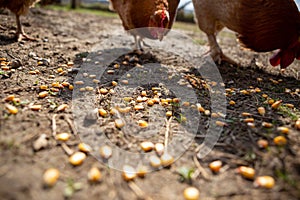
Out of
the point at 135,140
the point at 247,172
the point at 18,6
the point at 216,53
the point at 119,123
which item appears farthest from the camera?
the point at 216,53

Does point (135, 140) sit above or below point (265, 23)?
below

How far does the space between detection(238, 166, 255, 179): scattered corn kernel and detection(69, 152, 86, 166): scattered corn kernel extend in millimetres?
938

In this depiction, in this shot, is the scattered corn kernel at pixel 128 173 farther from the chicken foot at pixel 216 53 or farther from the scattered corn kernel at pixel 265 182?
the chicken foot at pixel 216 53

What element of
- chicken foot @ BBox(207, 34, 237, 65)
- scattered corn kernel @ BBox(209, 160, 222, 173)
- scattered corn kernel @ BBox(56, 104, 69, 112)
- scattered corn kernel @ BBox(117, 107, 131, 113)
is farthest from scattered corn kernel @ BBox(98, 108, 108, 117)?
chicken foot @ BBox(207, 34, 237, 65)

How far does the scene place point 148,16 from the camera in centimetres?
306

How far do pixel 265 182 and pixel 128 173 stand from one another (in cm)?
76

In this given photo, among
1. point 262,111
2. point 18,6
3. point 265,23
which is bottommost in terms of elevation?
point 262,111

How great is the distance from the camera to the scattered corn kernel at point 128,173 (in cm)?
126

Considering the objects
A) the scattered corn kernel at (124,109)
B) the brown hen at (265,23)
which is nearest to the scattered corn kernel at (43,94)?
the scattered corn kernel at (124,109)

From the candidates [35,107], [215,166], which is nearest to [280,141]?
[215,166]

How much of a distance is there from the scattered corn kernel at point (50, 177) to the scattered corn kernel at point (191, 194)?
26.8 inches

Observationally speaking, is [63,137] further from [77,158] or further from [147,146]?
[147,146]

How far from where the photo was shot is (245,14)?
9.26 ft

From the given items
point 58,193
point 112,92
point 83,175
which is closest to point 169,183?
point 83,175
